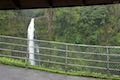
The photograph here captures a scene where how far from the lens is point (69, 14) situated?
24.9 metres

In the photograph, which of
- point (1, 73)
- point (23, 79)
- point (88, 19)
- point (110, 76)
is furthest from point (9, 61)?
point (88, 19)

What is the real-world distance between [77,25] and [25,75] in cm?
1536

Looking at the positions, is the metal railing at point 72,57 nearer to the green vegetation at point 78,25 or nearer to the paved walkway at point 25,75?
the paved walkway at point 25,75

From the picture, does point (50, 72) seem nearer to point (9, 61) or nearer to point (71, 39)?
point (9, 61)

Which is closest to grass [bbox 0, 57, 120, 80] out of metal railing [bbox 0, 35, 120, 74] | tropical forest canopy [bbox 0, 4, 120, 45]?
metal railing [bbox 0, 35, 120, 74]

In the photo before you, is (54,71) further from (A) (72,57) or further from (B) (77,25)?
(B) (77,25)

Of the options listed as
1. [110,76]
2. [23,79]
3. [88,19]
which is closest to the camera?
[23,79]

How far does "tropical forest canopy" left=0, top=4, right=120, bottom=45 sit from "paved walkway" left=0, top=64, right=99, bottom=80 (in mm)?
12796

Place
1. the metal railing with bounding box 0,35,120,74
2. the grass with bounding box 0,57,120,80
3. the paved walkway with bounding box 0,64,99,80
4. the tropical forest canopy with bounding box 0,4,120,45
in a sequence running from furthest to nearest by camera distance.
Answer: the tropical forest canopy with bounding box 0,4,120,45 → the metal railing with bounding box 0,35,120,74 → the grass with bounding box 0,57,120,80 → the paved walkway with bounding box 0,64,99,80

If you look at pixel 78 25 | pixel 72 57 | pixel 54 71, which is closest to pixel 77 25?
pixel 78 25

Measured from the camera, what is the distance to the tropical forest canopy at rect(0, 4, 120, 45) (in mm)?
22453

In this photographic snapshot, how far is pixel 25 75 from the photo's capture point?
900 cm

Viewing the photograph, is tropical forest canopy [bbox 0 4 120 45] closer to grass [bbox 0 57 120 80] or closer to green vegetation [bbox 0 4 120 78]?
green vegetation [bbox 0 4 120 78]

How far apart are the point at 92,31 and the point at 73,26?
2.11m
